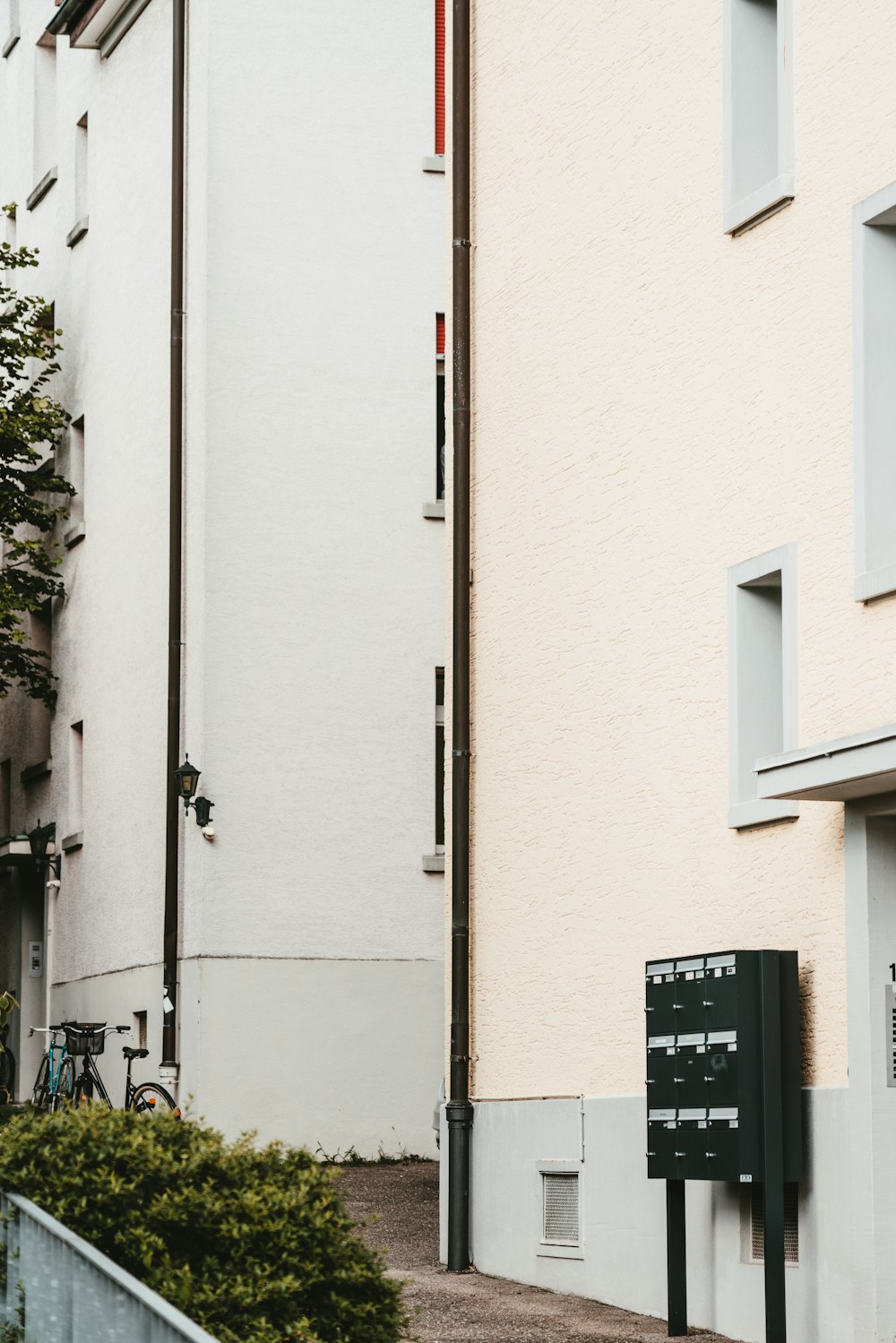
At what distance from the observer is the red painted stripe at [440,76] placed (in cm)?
2112

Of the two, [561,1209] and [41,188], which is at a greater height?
[41,188]

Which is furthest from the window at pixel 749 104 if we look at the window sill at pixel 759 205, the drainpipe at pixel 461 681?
the drainpipe at pixel 461 681

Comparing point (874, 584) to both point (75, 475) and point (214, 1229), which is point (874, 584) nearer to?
point (214, 1229)

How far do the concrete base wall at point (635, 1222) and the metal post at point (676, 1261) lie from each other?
196 millimetres

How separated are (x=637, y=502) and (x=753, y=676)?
1662 millimetres

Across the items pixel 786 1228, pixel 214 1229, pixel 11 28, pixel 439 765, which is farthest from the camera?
pixel 11 28

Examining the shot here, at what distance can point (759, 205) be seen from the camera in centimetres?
1087

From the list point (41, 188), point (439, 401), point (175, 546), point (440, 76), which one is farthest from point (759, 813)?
point (41, 188)

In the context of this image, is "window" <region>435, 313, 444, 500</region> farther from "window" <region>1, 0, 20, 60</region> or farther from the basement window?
"window" <region>1, 0, 20, 60</region>

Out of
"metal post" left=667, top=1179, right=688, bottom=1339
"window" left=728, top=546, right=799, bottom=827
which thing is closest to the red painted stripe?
"window" left=728, top=546, right=799, bottom=827

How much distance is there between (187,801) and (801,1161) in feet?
32.7

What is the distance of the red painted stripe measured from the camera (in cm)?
2112

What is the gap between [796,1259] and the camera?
9969 mm

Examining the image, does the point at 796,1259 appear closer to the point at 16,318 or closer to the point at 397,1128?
the point at 397,1128
